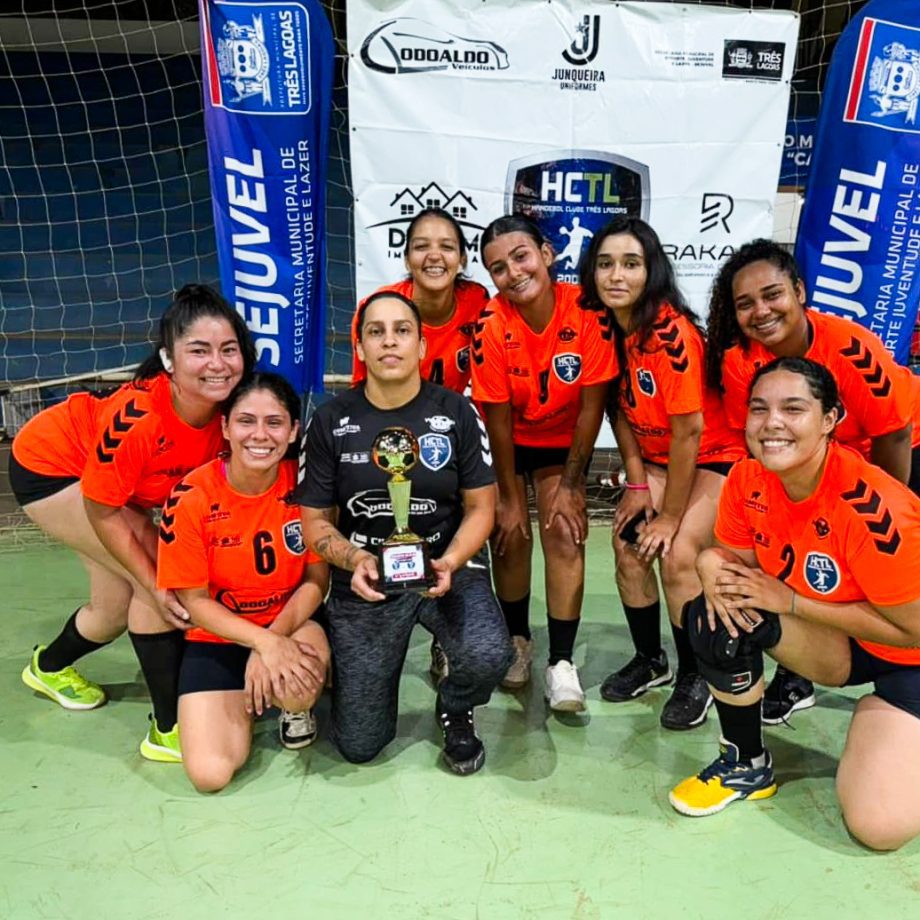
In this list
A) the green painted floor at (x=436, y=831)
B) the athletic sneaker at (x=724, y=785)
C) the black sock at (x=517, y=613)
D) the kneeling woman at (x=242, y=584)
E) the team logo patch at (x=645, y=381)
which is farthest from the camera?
the black sock at (x=517, y=613)

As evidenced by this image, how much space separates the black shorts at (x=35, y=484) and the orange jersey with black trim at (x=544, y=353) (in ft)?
3.95

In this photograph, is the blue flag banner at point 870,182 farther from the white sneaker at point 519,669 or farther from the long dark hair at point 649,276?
the white sneaker at point 519,669

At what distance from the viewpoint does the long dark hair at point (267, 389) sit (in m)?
2.07

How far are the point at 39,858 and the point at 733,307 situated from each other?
6.90ft

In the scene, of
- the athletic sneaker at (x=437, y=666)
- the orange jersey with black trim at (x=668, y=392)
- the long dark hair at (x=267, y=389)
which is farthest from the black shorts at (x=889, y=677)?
the long dark hair at (x=267, y=389)

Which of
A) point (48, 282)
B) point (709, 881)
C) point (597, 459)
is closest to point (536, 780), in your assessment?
point (709, 881)

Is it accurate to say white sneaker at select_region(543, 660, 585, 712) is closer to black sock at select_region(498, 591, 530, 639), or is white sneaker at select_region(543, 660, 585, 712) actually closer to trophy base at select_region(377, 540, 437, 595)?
black sock at select_region(498, 591, 530, 639)

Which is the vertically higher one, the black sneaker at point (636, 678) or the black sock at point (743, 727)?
the black sock at point (743, 727)

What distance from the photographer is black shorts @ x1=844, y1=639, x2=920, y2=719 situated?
183cm

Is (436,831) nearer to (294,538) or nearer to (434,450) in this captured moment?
(294,538)

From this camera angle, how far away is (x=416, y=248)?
95.1 inches

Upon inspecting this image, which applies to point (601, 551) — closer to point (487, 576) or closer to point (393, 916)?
point (487, 576)

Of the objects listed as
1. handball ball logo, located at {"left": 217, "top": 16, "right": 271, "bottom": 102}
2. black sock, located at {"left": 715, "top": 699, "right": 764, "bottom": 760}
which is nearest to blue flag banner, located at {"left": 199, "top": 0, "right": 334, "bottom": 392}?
handball ball logo, located at {"left": 217, "top": 16, "right": 271, "bottom": 102}

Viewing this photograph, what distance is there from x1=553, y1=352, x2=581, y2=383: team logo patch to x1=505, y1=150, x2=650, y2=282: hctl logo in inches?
49.1
